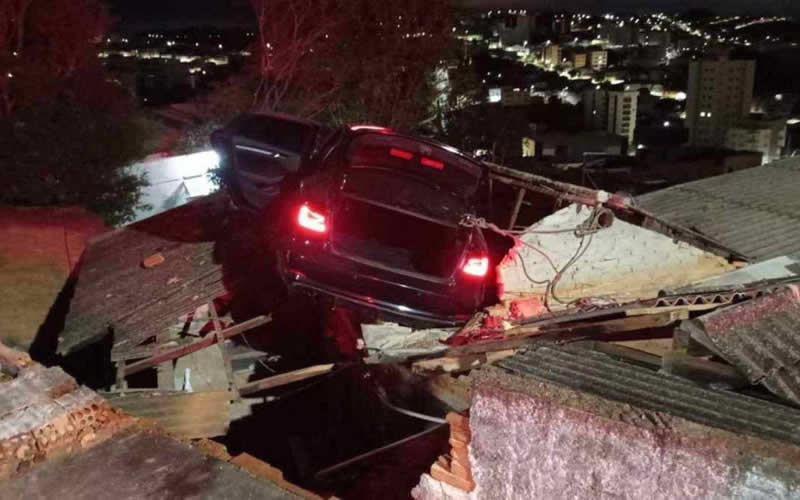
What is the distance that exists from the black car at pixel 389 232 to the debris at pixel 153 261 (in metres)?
2.41

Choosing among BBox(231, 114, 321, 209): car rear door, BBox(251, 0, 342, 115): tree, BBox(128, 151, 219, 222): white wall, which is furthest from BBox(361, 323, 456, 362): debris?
BBox(251, 0, 342, 115): tree

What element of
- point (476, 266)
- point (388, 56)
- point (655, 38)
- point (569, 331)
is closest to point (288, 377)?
point (476, 266)

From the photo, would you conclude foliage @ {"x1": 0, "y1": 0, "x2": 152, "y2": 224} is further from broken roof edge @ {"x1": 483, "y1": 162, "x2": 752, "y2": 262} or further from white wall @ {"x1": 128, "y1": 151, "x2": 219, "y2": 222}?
broken roof edge @ {"x1": 483, "y1": 162, "x2": 752, "y2": 262}

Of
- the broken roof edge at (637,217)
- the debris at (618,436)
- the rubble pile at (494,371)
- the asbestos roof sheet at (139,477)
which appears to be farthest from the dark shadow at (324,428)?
the asbestos roof sheet at (139,477)

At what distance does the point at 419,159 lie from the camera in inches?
235

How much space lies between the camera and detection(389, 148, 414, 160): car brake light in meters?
5.98

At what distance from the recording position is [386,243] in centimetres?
703

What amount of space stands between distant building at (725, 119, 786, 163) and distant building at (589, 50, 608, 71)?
2947 cm

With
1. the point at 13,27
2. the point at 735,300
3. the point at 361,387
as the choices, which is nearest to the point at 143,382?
the point at 361,387

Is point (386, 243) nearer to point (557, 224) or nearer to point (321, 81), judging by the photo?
point (557, 224)

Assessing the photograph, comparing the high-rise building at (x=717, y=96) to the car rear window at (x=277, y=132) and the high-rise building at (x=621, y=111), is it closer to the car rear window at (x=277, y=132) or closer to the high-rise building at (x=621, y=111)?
the high-rise building at (x=621, y=111)

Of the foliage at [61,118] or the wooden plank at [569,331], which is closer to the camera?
the wooden plank at [569,331]

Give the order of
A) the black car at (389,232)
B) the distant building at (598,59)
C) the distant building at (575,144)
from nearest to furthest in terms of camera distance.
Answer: the black car at (389,232) → the distant building at (575,144) → the distant building at (598,59)

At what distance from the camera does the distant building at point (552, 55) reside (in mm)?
57031
